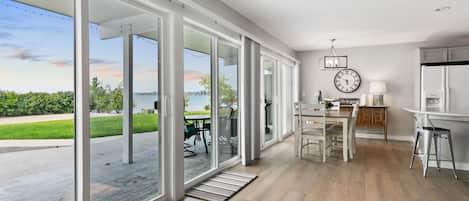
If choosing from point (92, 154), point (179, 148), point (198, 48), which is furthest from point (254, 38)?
point (92, 154)

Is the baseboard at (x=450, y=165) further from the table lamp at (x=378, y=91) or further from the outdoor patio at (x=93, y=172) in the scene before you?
the outdoor patio at (x=93, y=172)

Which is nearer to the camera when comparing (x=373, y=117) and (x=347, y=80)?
(x=373, y=117)

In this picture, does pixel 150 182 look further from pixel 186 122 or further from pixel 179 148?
pixel 186 122

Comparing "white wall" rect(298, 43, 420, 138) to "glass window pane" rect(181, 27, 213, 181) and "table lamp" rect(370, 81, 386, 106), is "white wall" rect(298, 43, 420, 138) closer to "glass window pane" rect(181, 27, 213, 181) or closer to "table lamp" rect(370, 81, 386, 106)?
"table lamp" rect(370, 81, 386, 106)

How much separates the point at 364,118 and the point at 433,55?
1.92 metres

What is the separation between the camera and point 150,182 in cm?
265

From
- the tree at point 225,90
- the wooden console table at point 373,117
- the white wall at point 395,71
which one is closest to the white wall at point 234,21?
the tree at point 225,90

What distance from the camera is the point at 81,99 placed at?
1.85m

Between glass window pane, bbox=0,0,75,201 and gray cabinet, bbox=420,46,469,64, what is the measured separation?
6.59 metres

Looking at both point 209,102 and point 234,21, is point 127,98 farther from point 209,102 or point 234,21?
point 234,21

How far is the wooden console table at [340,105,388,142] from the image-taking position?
19.6ft

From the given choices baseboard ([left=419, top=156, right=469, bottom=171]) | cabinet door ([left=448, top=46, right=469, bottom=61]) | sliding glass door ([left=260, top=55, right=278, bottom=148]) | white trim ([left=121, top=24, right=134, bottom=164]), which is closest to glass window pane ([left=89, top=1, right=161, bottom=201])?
white trim ([left=121, top=24, right=134, bottom=164])

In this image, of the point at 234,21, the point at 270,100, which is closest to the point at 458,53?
the point at 270,100

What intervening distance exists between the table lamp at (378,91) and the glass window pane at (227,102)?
379cm
